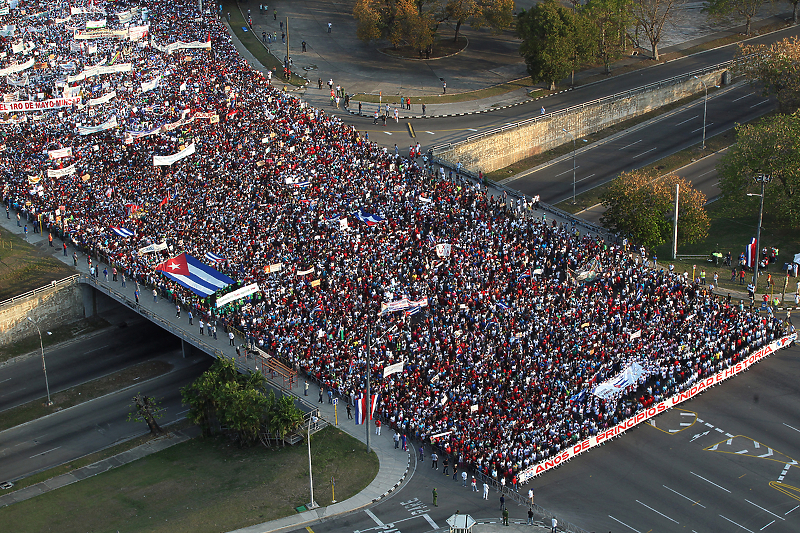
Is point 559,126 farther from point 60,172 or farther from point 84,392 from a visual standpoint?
point 84,392

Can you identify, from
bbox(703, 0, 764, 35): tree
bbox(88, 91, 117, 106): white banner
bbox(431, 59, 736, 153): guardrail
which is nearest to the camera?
bbox(88, 91, 117, 106): white banner

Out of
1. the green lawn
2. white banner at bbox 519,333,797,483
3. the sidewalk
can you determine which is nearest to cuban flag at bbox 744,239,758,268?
white banner at bbox 519,333,797,483

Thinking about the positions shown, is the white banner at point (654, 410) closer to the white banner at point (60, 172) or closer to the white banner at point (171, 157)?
the white banner at point (171, 157)

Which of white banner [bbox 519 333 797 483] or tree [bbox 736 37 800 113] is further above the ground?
tree [bbox 736 37 800 113]

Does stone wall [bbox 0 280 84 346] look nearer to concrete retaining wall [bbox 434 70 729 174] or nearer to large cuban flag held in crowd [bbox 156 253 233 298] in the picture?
large cuban flag held in crowd [bbox 156 253 233 298]

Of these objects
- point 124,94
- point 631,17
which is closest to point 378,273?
point 124,94

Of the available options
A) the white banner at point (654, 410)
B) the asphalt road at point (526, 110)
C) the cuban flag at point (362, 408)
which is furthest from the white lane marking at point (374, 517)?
the asphalt road at point (526, 110)

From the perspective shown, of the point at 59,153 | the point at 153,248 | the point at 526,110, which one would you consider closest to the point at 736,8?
the point at 526,110
